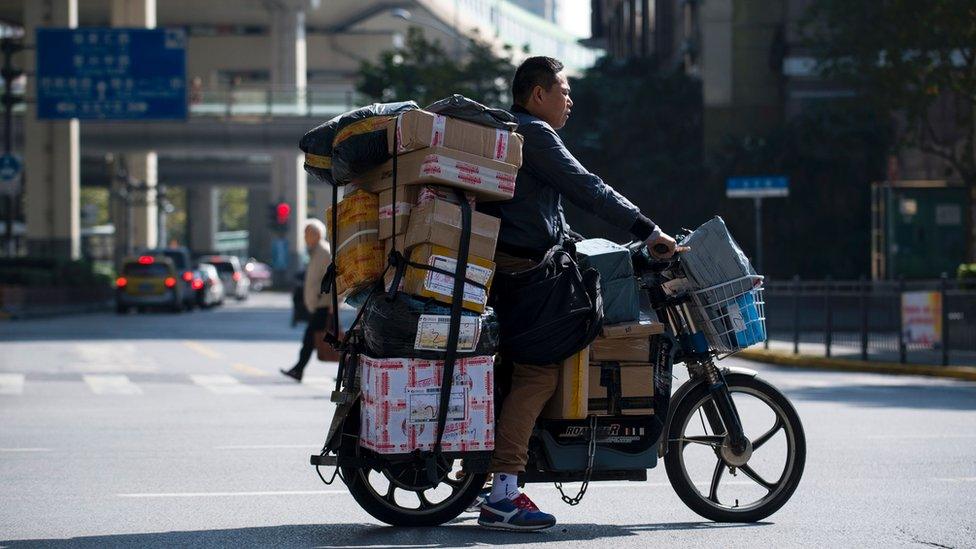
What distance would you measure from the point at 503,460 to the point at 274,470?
9.69ft

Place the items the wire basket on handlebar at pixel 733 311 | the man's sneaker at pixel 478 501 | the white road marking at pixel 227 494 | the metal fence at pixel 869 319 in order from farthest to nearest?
the metal fence at pixel 869 319 → the white road marking at pixel 227 494 → the man's sneaker at pixel 478 501 → the wire basket on handlebar at pixel 733 311

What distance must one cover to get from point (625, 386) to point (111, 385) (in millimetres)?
11544

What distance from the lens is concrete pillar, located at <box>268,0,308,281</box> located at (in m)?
74.8

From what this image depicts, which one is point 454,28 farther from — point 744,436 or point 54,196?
point 744,436

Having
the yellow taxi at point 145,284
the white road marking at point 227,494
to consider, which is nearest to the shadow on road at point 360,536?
the white road marking at point 227,494

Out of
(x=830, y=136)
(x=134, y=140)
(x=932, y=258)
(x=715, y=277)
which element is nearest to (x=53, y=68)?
(x=134, y=140)

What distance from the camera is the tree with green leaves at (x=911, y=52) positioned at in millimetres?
25469

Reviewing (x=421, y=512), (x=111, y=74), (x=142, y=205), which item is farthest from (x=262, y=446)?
(x=142, y=205)

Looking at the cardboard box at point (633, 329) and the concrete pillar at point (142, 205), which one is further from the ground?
the concrete pillar at point (142, 205)

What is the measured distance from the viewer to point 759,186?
2750cm

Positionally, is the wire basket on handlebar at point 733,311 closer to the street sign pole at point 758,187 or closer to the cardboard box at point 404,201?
the cardboard box at point 404,201

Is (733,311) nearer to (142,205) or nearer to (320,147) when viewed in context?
(320,147)

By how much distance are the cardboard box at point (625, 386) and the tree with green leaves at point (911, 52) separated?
1920 centimetres

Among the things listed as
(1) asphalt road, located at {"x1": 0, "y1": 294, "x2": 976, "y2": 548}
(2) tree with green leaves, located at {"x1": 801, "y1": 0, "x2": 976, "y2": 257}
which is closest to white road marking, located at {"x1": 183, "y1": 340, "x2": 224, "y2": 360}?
(1) asphalt road, located at {"x1": 0, "y1": 294, "x2": 976, "y2": 548}
